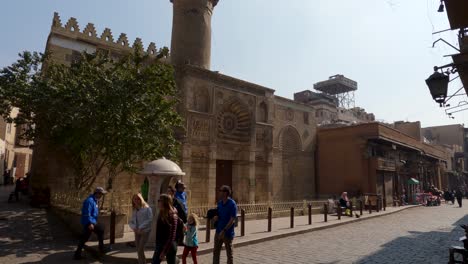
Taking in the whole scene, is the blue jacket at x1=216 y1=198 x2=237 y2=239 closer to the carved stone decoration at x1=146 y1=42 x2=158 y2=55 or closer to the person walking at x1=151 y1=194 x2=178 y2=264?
the person walking at x1=151 y1=194 x2=178 y2=264

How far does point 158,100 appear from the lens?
10.9m

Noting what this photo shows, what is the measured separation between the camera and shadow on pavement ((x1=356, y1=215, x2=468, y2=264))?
7630mm

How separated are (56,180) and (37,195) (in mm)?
1424

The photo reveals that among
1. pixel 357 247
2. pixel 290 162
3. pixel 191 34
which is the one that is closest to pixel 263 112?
pixel 290 162

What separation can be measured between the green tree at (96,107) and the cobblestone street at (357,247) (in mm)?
4362

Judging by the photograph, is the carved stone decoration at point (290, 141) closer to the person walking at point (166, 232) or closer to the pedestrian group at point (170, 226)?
the pedestrian group at point (170, 226)

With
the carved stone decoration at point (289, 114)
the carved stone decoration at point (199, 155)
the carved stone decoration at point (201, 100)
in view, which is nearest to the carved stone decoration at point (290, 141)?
the carved stone decoration at point (289, 114)

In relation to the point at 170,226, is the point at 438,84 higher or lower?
higher

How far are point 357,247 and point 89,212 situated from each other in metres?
7.01

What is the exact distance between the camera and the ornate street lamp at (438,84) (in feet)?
21.0

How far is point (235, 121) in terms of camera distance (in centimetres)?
1998

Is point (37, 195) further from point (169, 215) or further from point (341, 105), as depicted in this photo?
point (341, 105)

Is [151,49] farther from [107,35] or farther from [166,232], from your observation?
[166,232]

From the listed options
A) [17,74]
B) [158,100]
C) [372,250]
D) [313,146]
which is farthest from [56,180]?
[313,146]
